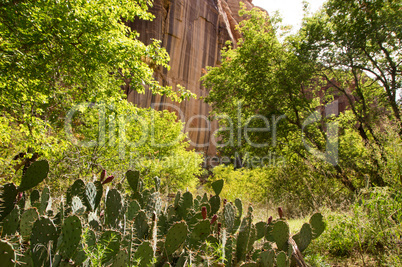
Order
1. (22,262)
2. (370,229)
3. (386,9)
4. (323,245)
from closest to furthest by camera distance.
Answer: (22,262) → (370,229) → (323,245) → (386,9)

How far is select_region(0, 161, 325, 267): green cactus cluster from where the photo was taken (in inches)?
49.3

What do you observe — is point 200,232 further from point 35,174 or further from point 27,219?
point 35,174

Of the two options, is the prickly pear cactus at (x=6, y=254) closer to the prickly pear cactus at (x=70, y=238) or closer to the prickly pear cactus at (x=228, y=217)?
the prickly pear cactus at (x=70, y=238)

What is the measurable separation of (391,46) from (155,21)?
1971 centimetres

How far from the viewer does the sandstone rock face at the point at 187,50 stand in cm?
2277

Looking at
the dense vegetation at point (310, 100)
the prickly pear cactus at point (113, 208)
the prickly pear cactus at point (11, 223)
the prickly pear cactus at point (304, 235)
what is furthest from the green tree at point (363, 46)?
the prickly pear cactus at point (11, 223)

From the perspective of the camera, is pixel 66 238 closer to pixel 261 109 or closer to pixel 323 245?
pixel 323 245

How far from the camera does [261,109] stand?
952 cm

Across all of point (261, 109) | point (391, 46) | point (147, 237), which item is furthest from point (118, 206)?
point (391, 46)

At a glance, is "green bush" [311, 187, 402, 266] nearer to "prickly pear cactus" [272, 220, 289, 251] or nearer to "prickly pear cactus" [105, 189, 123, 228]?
"prickly pear cactus" [272, 220, 289, 251]

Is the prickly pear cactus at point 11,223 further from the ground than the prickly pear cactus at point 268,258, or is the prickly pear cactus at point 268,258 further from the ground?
the prickly pear cactus at point 11,223

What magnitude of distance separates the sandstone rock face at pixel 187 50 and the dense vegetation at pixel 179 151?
9.81m

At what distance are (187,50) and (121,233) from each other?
25176mm

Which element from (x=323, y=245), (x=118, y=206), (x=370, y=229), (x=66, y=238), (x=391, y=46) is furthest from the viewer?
(x=391, y=46)
